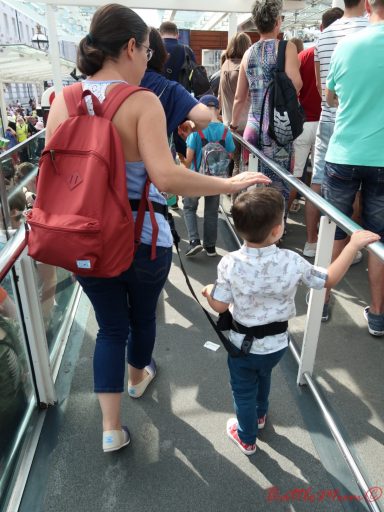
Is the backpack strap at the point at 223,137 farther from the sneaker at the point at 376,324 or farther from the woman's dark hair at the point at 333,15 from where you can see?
the sneaker at the point at 376,324

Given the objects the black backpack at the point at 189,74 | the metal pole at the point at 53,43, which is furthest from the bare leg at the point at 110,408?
the metal pole at the point at 53,43

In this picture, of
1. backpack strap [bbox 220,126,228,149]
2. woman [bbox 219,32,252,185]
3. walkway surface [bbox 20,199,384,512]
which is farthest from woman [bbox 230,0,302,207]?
walkway surface [bbox 20,199,384,512]

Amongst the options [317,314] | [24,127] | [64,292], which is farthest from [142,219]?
[24,127]

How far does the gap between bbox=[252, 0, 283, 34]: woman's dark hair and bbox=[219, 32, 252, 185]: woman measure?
704 millimetres

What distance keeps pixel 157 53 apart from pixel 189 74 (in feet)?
6.44

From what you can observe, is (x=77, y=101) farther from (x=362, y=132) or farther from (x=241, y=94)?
(x=241, y=94)

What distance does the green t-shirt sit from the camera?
206 cm

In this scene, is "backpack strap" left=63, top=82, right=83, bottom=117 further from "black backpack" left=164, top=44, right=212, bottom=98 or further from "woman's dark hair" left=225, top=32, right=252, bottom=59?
"woman's dark hair" left=225, top=32, right=252, bottom=59

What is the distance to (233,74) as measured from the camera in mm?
3758

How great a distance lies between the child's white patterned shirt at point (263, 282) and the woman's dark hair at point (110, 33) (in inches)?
30.2

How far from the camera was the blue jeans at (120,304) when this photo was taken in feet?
5.06

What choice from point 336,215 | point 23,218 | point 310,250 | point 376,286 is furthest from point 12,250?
point 310,250

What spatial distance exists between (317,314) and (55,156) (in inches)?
51.9

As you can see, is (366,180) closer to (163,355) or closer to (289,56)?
(289,56)
